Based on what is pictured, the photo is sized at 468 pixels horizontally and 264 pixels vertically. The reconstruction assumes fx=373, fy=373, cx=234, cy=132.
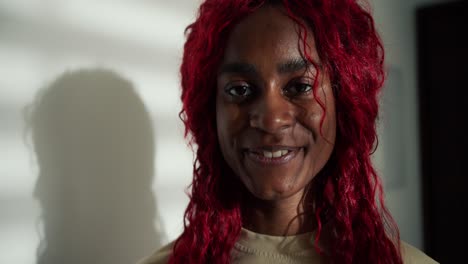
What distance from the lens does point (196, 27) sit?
0.76 m

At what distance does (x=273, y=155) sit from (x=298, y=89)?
125 millimetres

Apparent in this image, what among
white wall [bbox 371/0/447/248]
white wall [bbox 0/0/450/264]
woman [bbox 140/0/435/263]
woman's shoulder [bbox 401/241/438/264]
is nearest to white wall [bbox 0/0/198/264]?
white wall [bbox 0/0/450/264]

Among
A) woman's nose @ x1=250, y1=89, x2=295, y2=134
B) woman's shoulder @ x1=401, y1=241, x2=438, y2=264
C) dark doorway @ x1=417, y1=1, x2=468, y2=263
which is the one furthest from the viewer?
dark doorway @ x1=417, y1=1, x2=468, y2=263

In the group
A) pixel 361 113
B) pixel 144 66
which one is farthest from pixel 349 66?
pixel 144 66

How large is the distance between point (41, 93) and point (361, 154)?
63 cm

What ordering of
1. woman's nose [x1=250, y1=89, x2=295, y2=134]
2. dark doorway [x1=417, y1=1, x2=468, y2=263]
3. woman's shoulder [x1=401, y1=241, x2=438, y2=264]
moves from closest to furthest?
1. woman's nose [x1=250, y1=89, x2=295, y2=134]
2. woman's shoulder [x1=401, y1=241, x2=438, y2=264]
3. dark doorway [x1=417, y1=1, x2=468, y2=263]

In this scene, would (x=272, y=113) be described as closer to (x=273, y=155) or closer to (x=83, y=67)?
(x=273, y=155)

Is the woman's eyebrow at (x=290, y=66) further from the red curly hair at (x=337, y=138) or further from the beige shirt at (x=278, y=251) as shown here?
the beige shirt at (x=278, y=251)

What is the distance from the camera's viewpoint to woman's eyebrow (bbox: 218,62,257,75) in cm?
64

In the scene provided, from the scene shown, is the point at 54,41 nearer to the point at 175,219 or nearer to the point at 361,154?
the point at 175,219

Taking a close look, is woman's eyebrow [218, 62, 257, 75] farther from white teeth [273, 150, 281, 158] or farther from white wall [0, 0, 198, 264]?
white wall [0, 0, 198, 264]

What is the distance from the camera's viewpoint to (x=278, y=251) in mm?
702

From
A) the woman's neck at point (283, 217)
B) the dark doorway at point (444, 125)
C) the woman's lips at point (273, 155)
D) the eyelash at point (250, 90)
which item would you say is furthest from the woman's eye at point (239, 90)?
the dark doorway at point (444, 125)

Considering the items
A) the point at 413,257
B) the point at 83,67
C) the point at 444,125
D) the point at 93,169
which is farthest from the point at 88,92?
the point at 444,125
